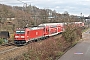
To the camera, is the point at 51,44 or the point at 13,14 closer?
the point at 51,44

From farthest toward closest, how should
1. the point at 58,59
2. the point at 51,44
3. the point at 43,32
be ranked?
→ the point at 43,32
the point at 51,44
the point at 58,59

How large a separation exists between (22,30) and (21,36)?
823 mm

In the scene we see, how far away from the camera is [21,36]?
27.8 meters

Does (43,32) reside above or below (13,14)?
below

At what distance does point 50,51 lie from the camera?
1803 centimetres

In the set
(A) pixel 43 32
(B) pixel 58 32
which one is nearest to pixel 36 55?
(A) pixel 43 32

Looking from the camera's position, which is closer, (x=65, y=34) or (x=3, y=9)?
(x=65, y=34)

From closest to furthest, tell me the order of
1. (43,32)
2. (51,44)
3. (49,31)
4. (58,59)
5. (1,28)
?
(58,59) < (51,44) < (43,32) < (49,31) < (1,28)

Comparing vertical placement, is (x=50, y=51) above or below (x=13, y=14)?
below

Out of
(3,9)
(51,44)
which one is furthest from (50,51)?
(3,9)

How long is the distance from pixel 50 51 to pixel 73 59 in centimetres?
214

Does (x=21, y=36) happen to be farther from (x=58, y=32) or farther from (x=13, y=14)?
(x=13, y=14)

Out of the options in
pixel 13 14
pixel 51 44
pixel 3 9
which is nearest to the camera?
pixel 51 44

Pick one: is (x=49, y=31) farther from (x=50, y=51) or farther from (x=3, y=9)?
(x=50, y=51)
